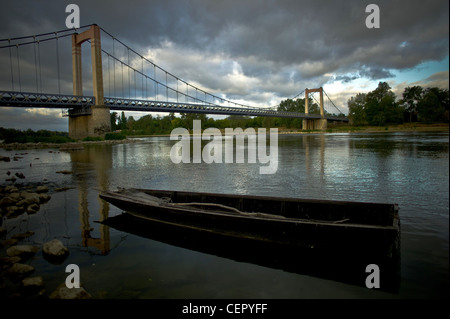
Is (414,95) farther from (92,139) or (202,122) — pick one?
(202,122)

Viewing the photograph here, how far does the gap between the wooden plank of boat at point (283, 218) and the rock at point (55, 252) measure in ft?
5.90

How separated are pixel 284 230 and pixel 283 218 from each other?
22 cm

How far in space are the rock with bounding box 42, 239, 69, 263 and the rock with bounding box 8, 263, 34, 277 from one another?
Answer: 0.40 m

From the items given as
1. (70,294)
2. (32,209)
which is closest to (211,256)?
(70,294)

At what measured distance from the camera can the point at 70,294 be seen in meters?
3.80

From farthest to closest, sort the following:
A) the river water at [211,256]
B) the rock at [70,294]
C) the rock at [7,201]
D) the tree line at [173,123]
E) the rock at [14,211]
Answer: the tree line at [173,123] < the rock at [7,201] < the rock at [14,211] < the river water at [211,256] < the rock at [70,294]

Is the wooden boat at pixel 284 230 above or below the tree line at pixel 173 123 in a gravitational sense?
below

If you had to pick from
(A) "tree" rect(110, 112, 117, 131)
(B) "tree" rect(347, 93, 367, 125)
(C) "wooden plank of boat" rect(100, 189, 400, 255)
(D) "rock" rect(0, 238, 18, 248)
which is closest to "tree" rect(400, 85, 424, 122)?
(C) "wooden plank of boat" rect(100, 189, 400, 255)

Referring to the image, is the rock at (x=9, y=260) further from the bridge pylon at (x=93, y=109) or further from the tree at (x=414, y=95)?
the bridge pylon at (x=93, y=109)

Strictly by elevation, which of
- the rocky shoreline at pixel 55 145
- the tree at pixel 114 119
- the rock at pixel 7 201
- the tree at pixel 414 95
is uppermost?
the tree at pixel 114 119

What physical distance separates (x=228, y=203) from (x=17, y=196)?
23.9ft

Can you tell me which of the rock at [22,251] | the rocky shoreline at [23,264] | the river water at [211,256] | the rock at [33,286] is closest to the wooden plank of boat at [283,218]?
the river water at [211,256]

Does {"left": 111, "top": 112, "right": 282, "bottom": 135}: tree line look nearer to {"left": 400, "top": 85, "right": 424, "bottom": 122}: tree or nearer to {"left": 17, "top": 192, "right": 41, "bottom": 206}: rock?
{"left": 400, "top": 85, "right": 424, "bottom": 122}: tree

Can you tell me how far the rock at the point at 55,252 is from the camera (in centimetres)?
506
